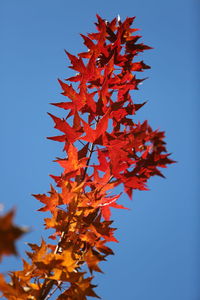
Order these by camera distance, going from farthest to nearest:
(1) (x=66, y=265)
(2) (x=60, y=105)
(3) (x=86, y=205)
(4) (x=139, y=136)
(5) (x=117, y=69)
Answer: (5) (x=117, y=69)
(2) (x=60, y=105)
(4) (x=139, y=136)
(3) (x=86, y=205)
(1) (x=66, y=265)

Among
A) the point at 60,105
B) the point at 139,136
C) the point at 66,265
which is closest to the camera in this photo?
the point at 66,265

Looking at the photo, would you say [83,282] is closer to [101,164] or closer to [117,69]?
[101,164]

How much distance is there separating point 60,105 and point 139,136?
47 centimetres

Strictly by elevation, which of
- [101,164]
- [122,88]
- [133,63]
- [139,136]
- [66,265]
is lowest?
[66,265]

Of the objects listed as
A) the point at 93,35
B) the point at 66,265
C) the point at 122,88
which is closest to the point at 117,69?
the point at 122,88

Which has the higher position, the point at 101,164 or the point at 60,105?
the point at 60,105

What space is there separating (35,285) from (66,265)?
A: 153 mm

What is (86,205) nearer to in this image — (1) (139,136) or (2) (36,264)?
(2) (36,264)

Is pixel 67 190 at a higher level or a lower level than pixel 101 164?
lower

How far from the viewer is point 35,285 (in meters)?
1.06

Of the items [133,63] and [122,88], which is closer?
A: [122,88]

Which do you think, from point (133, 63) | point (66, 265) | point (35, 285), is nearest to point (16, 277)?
point (35, 285)

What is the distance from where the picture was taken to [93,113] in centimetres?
141

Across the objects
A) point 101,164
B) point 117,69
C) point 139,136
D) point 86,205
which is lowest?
point 86,205
